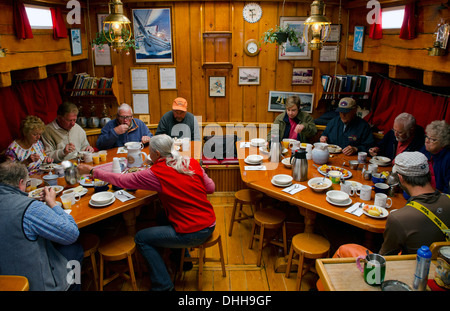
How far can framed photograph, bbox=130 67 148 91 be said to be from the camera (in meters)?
5.45

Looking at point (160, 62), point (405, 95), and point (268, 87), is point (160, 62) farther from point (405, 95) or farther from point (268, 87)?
point (405, 95)

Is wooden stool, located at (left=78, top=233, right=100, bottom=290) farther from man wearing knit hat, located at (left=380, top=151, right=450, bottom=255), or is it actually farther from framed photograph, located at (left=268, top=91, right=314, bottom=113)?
framed photograph, located at (left=268, top=91, right=314, bottom=113)

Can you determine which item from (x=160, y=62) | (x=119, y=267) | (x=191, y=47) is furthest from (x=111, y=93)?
(x=119, y=267)

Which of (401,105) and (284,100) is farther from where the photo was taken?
(284,100)

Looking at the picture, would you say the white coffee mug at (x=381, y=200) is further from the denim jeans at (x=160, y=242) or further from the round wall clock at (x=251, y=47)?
the round wall clock at (x=251, y=47)

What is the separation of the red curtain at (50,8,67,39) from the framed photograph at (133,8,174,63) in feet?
3.75

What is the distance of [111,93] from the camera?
5.42m

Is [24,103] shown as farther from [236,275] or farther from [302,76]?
[302,76]

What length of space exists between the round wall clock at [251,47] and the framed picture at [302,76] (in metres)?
0.70

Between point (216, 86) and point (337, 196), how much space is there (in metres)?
3.22

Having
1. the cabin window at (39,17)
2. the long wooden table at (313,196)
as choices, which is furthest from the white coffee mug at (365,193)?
the cabin window at (39,17)

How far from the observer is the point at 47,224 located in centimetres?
219

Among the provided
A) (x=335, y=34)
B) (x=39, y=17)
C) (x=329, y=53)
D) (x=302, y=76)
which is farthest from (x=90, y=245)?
(x=335, y=34)
